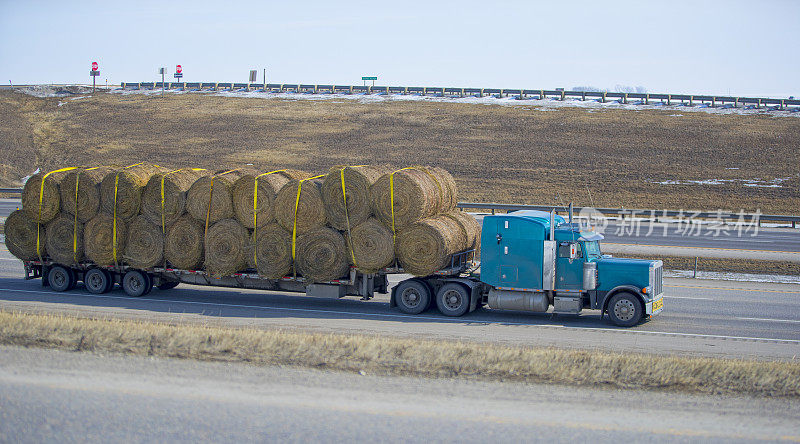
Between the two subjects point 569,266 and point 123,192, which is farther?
point 123,192

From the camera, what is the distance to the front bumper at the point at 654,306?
590 inches

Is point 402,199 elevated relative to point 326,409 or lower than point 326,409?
elevated

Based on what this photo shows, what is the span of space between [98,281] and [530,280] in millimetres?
10430

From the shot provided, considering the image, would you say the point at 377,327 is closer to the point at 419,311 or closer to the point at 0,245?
the point at 419,311

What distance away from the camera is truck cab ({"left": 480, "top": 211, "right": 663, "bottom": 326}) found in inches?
597

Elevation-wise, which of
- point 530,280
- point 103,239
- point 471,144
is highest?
point 471,144

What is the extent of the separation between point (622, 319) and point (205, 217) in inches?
370

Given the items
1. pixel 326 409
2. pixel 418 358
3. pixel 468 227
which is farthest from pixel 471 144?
pixel 326 409

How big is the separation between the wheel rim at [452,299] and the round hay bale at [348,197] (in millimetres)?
2411

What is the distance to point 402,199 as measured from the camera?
15.7 meters

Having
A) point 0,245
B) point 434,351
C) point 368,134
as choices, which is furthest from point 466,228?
point 368,134

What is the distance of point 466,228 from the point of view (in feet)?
56.0

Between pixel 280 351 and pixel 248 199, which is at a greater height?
pixel 248 199

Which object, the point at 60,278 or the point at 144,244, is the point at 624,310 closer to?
the point at 144,244
